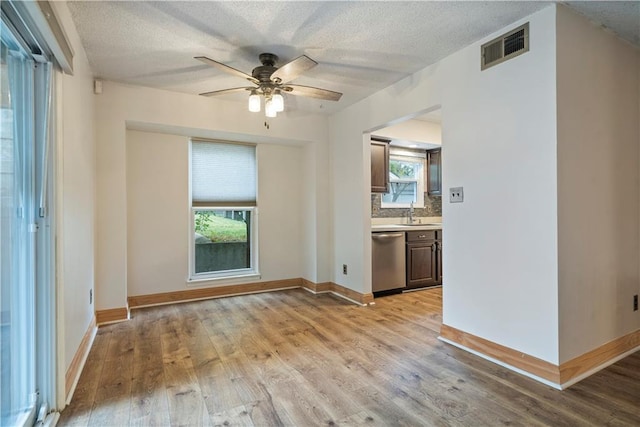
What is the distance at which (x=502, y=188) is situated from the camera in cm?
236

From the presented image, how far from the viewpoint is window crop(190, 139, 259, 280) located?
13.7 ft

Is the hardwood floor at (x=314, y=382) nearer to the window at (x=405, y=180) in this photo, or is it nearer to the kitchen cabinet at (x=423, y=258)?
the kitchen cabinet at (x=423, y=258)

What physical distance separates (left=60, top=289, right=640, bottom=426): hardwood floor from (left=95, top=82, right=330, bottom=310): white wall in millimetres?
758

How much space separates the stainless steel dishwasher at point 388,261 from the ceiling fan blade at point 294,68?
2.24 metres

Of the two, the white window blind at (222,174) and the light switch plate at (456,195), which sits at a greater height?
the white window blind at (222,174)

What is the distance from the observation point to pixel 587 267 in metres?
2.24

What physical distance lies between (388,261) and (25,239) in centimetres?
356

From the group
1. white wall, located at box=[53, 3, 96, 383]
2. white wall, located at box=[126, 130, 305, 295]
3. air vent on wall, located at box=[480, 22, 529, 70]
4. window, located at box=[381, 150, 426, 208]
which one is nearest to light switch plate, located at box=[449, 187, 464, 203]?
air vent on wall, located at box=[480, 22, 529, 70]

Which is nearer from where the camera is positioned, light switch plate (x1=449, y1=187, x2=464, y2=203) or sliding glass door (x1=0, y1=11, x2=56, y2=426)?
sliding glass door (x1=0, y1=11, x2=56, y2=426)

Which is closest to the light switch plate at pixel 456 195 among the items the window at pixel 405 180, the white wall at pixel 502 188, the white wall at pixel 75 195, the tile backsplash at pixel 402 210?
the white wall at pixel 502 188

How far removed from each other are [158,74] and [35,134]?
1.70 meters

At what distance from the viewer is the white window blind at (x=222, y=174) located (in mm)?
4148

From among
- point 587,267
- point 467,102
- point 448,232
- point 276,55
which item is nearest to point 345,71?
point 276,55

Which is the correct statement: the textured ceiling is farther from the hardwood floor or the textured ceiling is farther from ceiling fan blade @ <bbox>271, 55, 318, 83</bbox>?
the hardwood floor
